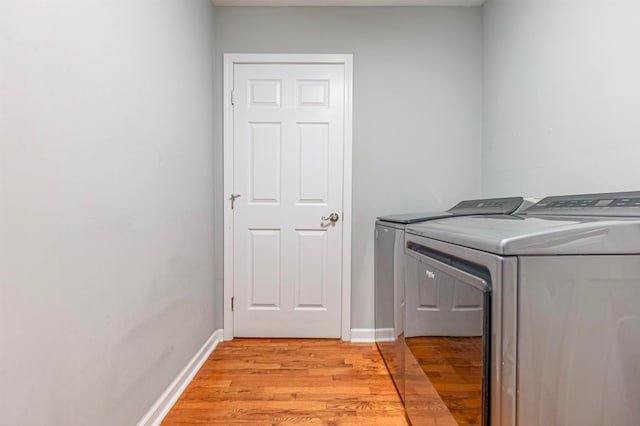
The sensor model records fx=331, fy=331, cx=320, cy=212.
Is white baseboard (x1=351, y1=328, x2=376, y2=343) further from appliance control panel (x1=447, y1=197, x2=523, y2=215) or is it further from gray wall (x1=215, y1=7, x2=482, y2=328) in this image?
appliance control panel (x1=447, y1=197, x2=523, y2=215)

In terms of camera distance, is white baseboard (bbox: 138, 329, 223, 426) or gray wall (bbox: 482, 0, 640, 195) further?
white baseboard (bbox: 138, 329, 223, 426)

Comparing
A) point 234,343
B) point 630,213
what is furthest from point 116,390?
point 630,213

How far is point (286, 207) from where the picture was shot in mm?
2471

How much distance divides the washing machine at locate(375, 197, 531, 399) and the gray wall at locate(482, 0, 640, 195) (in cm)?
22

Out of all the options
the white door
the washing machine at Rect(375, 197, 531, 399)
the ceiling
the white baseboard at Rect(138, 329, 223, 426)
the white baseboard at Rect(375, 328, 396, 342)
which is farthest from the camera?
the white door

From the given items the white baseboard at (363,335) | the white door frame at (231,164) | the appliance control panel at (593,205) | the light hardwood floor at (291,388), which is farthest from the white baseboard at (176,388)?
the appliance control panel at (593,205)

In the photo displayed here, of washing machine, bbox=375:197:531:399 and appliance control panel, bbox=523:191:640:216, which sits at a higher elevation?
appliance control panel, bbox=523:191:640:216

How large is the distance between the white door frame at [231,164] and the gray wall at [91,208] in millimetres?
A: 556

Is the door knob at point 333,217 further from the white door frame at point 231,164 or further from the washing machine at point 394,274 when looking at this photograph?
the washing machine at point 394,274

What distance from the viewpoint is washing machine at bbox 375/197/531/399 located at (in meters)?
1.72

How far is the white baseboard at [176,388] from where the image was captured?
1490 millimetres

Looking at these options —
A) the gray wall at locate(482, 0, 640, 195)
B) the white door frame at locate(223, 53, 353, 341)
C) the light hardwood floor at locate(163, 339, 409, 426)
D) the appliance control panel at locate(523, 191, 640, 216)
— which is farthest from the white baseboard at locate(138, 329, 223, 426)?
the gray wall at locate(482, 0, 640, 195)

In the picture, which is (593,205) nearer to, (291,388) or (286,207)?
(291,388)

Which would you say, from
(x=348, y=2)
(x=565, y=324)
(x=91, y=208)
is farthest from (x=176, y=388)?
(x=348, y=2)
